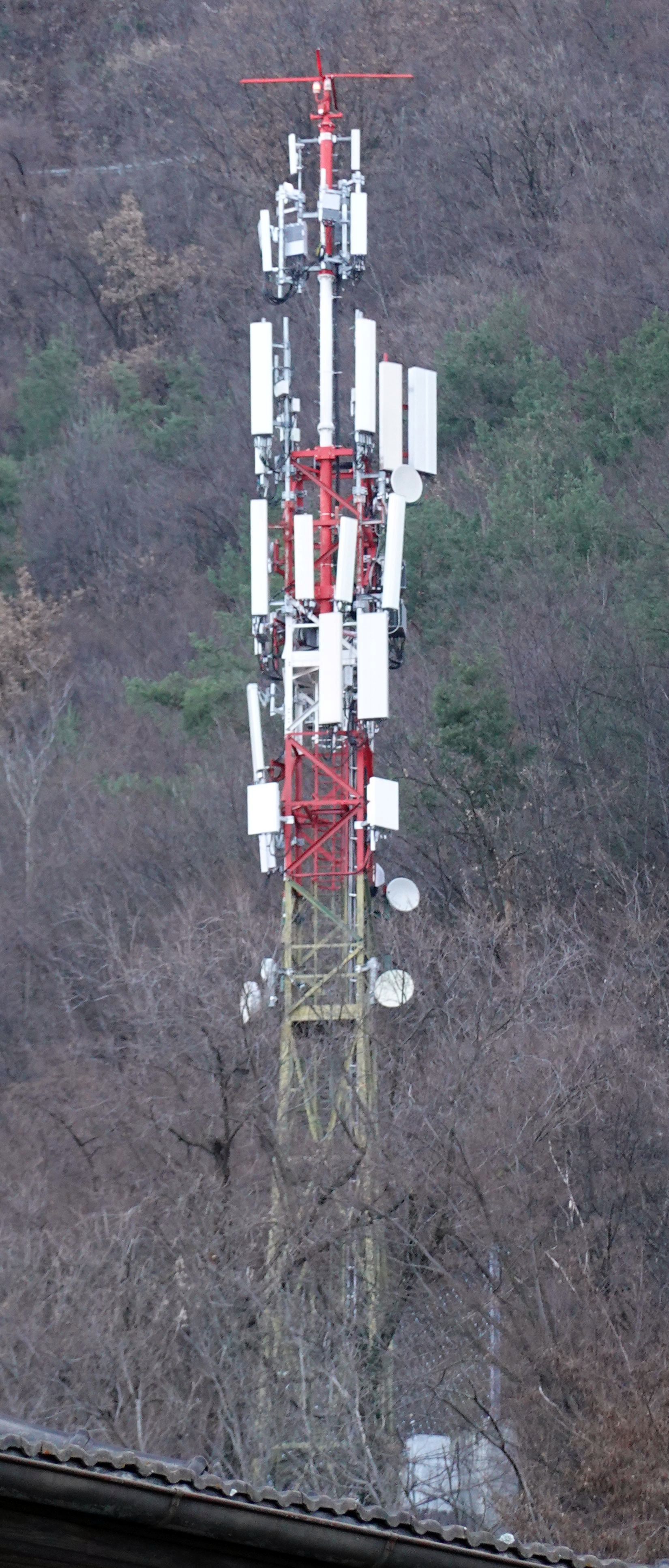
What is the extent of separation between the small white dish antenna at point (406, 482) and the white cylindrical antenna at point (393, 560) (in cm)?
38

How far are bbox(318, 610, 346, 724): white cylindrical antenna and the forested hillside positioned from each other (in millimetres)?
3213

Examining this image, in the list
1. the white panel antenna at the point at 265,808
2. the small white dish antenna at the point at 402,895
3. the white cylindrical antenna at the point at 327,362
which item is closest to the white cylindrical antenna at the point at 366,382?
the white cylindrical antenna at the point at 327,362

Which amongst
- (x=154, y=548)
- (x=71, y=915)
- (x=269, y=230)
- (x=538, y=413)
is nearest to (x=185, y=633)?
(x=154, y=548)

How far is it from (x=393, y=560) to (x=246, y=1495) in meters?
13.9

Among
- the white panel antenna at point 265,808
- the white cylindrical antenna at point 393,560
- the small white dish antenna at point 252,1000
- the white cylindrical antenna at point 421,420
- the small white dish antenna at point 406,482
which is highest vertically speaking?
the white cylindrical antenna at point 421,420

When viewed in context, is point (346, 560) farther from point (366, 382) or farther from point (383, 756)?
point (383, 756)

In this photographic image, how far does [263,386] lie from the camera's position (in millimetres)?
20531

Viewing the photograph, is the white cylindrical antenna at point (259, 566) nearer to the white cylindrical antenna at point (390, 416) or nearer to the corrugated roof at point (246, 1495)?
the white cylindrical antenna at point (390, 416)

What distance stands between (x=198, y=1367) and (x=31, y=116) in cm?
4625

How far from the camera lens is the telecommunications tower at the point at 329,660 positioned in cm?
1992

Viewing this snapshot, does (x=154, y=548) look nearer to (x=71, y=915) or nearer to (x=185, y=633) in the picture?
(x=185, y=633)

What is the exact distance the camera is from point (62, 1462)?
20.2 ft

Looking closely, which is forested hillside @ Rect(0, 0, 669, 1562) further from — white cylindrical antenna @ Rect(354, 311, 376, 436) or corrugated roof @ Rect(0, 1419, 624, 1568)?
corrugated roof @ Rect(0, 1419, 624, 1568)

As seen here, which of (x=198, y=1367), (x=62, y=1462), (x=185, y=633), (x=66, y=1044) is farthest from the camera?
(x=185, y=633)
